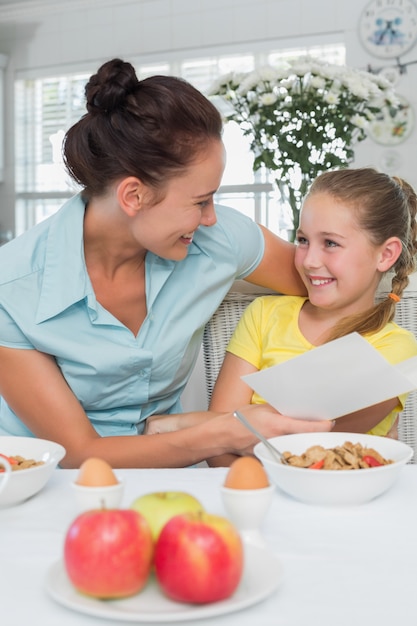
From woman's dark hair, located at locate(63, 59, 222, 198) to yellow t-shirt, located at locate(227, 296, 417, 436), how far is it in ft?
1.50

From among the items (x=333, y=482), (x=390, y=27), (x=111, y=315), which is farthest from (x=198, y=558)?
(x=390, y=27)

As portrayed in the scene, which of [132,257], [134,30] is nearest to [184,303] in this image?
[132,257]

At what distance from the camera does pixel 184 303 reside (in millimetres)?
1608

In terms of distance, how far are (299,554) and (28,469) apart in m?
0.35

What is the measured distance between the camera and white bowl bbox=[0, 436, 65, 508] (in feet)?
3.07

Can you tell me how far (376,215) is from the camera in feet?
5.36

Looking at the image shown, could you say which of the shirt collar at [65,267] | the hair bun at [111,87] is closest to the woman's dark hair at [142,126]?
the hair bun at [111,87]

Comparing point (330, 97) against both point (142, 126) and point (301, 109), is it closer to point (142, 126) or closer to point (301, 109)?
point (301, 109)

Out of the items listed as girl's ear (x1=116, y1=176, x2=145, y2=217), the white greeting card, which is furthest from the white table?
girl's ear (x1=116, y1=176, x2=145, y2=217)

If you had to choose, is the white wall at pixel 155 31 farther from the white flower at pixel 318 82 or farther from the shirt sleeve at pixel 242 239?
the shirt sleeve at pixel 242 239

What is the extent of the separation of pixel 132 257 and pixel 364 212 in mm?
494

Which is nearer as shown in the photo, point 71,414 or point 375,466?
point 375,466

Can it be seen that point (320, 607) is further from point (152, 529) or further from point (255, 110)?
point (255, 110)

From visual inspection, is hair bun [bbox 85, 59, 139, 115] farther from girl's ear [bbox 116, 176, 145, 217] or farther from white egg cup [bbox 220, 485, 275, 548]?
white egg cup [bbox 220, 485, 275, 548]
